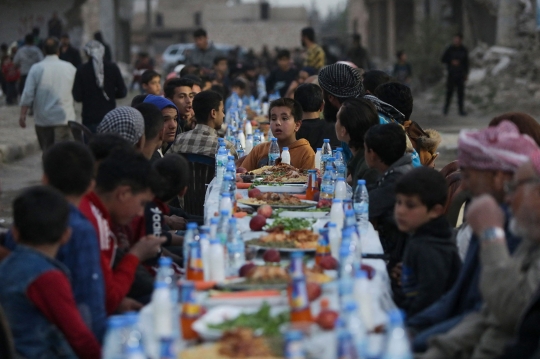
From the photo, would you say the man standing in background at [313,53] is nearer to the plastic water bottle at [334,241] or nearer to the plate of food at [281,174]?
the plate of food at [281,174]

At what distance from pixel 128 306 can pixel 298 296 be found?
1342 mm

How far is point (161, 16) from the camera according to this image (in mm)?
87375

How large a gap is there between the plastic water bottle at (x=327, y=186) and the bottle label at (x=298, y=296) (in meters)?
2.75

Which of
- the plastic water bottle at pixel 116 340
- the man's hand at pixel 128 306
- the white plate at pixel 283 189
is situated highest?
the plastic water bottle at pixel 116 340

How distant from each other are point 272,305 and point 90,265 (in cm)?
85

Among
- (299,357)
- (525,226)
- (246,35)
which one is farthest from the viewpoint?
(246,35)

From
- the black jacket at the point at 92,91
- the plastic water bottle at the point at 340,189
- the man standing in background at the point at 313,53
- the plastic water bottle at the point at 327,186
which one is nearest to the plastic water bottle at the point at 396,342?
the plastic water bottle at the point at 340,189

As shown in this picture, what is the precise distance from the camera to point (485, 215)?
148 inches

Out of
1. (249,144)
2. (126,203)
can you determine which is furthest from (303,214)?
(249,144)

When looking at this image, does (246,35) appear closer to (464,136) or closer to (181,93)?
(181,93)

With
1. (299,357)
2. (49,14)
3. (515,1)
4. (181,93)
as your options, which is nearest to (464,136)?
(299,357)

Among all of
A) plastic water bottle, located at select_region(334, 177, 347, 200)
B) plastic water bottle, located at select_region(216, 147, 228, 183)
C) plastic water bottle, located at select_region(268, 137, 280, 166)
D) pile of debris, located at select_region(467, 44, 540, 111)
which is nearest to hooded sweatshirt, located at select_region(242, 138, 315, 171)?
plastic water bottle, located at select_region(268, 137, 280, 166)

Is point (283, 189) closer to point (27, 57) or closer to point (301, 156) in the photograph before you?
point (301, 156)

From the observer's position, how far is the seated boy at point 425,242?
4617 mm
